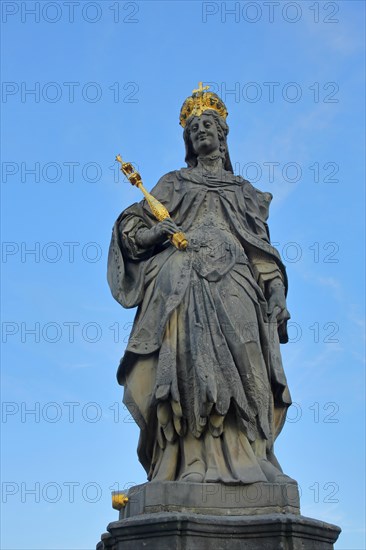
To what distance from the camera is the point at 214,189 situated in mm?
12164

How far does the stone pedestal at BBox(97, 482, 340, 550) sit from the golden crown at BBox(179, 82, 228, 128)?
5375mm

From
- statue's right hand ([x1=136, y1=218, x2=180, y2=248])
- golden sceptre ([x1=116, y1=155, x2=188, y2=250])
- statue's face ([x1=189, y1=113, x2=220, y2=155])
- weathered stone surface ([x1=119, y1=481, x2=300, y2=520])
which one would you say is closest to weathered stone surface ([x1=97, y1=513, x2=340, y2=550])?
weathered stone surface ([x1=119, y1=481, x2=300, y2=520])

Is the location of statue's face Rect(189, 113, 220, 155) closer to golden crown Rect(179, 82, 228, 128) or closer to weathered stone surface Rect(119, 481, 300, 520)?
golden crown Rect(179, 82, 228, 128)

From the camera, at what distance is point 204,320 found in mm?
10570

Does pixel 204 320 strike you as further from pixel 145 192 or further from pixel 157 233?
pixel 145 192

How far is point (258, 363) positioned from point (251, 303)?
80cm

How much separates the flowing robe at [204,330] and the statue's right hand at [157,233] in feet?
0.40

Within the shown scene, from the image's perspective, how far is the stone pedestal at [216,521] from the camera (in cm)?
912

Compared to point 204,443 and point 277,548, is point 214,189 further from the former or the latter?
point 277,548

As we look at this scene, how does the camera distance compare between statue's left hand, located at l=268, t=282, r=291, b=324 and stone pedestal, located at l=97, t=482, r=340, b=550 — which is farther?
statue's left hand, located at l=268, t=282, r=291, b=324

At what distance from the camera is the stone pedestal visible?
29.9 ft

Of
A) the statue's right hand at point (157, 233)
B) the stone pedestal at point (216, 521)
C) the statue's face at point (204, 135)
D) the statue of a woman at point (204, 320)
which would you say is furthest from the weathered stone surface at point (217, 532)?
the statue's face at point (204, 135)

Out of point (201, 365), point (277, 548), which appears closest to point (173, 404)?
point (201, 365)

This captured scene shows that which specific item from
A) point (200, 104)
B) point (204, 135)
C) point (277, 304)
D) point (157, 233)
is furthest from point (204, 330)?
point (200, 104)
